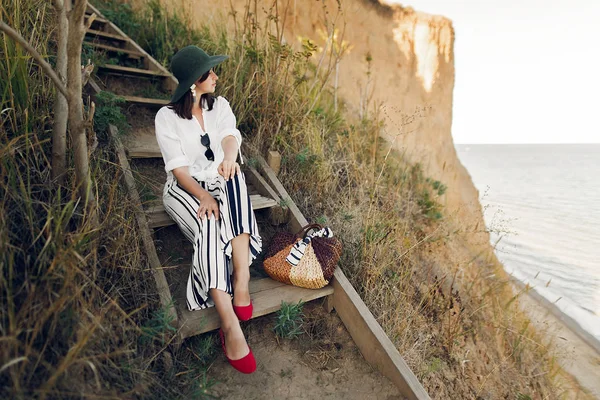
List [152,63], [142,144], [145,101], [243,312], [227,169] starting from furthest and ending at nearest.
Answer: [152,63], [145,101], [142,144], [227,169], [243,312]

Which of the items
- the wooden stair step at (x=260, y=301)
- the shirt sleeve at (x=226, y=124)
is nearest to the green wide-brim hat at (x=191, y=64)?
the shirt sleeve at (x=226, y=124)

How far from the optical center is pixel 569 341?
234 inches

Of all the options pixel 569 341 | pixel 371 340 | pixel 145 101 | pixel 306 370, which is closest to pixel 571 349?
pixel 569 341

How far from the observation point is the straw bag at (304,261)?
213 centimetres

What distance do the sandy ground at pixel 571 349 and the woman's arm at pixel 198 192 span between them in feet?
12.1

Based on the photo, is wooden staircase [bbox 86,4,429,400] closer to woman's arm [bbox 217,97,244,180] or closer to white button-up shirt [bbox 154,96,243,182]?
white button-up shirt [bbox 154,96,243,182]

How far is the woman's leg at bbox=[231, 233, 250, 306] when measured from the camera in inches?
74.9

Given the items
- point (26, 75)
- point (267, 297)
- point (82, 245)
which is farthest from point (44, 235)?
point (267, 297)

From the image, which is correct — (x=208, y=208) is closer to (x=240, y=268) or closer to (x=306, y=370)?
(x=240, y=268)

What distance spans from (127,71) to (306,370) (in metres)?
3.29

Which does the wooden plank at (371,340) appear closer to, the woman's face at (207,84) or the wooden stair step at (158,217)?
the wooden stair step at (158,217)

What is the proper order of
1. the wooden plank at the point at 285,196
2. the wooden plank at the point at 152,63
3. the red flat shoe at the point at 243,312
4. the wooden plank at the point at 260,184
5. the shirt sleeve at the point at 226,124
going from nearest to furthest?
1. the red flat shoe at the point at 243,312
2. the shirt sleeve at the point at 226,124
3. the wooden plank at the point at 285,196
4. the wooden plank at the point at 260,184
5. the wooden plank at the point at 152,63

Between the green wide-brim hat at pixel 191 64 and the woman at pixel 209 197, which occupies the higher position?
the green wide-brim hat at pixel 191 64

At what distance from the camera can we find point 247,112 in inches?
128
